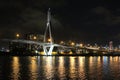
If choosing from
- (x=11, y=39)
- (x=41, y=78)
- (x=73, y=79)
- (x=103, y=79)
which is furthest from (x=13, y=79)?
(x=11, y=39)

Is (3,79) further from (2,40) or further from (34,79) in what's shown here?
(2,40)

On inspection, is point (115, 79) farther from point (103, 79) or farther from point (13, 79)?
point (13, 79)

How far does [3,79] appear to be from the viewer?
47.8 metres

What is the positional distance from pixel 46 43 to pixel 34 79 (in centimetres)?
14184

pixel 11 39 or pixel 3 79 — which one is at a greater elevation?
pixel 11 39

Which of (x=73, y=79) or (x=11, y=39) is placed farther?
(x=11, y=39)

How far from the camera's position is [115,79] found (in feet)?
160

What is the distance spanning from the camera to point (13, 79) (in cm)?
4800

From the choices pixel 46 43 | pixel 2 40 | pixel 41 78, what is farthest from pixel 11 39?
pixel 41 78

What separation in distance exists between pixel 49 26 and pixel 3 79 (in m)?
140

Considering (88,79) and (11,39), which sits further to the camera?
(11,39)

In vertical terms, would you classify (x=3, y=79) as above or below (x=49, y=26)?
below

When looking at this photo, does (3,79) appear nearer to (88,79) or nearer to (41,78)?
(41,78)

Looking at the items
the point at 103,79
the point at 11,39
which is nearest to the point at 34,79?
the point at 103,79
